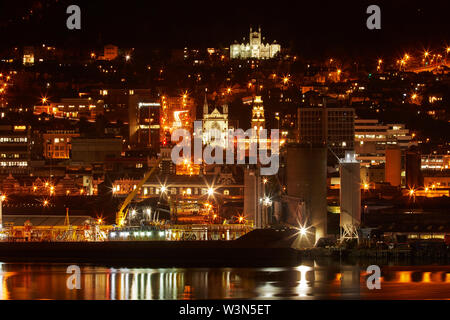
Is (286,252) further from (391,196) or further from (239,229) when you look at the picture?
(391,196)

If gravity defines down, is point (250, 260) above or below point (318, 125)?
below

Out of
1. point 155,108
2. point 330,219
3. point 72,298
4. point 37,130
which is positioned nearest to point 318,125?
point 155,108

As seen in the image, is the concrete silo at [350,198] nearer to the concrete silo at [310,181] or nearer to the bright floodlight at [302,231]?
the concrete silo at [310,181]

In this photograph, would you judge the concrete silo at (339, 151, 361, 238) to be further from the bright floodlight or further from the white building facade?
the white building facade

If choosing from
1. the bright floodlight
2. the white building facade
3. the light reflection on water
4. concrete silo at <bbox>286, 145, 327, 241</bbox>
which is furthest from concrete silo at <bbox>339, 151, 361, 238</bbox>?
the white building facade

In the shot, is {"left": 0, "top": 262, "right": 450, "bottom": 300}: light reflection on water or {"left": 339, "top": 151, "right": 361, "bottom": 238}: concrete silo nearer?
{"left": 0, "top": 262, "right": 450, "bottom": 300}: light reflection on water

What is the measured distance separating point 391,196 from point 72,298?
16.7m

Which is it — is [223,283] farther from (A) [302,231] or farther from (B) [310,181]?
(B) [310,181]

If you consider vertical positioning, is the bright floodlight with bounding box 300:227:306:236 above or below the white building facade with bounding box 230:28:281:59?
below

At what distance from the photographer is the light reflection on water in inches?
856

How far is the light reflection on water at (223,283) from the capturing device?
71.4 feet

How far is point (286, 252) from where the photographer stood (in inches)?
1085

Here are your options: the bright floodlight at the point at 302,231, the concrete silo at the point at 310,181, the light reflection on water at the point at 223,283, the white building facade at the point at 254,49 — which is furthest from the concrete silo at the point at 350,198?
the white building facade at the point at 254,49

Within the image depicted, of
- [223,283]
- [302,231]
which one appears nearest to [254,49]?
[302,231]
